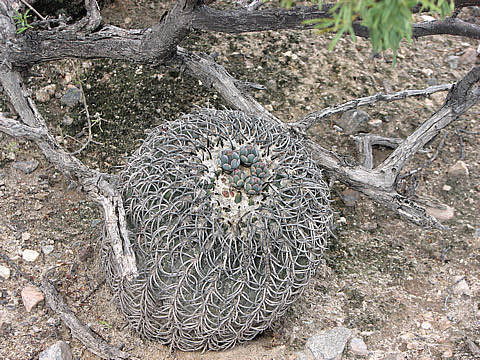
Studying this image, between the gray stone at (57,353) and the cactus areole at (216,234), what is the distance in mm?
322

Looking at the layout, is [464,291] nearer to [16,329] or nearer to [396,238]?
[396,238]

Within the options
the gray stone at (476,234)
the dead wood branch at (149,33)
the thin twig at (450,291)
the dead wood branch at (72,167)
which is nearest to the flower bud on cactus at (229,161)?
the dead wood branch at (72,167)

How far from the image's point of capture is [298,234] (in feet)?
7.08

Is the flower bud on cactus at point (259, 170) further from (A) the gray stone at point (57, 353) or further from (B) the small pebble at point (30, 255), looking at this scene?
(B) the small pebble at point (30, 255)

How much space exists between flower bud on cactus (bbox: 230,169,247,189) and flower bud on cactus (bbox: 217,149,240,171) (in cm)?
3

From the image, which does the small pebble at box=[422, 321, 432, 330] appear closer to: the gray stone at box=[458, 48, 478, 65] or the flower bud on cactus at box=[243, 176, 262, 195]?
the flower bud on cactus at box=[243, 176, 262, 195]

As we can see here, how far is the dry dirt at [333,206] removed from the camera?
247 cm

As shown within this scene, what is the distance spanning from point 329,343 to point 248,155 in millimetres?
953

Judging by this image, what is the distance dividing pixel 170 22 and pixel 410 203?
5.08 ft

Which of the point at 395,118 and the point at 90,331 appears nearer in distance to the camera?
the point at 90,331

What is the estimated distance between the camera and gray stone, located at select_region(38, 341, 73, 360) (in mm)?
2248

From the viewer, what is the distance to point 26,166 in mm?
3158

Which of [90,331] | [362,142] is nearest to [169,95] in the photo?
[362,142]

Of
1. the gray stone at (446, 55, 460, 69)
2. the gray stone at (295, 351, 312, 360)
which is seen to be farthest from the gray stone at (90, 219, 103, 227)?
the gray stone at (446, 55, 460, 69)
